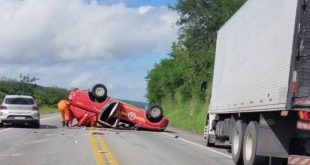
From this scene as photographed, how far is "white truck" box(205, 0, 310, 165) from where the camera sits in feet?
38.4

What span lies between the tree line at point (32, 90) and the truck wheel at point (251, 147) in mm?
70998

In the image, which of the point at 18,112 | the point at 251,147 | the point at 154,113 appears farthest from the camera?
the point at 154,113

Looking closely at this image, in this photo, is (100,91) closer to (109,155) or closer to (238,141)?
(109,155)

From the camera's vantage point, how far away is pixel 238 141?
15.4 metres

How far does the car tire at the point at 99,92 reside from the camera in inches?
1256

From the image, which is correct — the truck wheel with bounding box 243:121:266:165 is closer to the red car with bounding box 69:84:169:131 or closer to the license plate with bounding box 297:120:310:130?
the license plate with bounding box 297:120:310:130

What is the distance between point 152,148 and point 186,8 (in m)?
27.2

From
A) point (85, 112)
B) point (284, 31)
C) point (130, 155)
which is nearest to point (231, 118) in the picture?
point (130, 155)

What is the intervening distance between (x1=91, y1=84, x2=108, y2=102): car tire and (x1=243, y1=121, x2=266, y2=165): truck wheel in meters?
17.9

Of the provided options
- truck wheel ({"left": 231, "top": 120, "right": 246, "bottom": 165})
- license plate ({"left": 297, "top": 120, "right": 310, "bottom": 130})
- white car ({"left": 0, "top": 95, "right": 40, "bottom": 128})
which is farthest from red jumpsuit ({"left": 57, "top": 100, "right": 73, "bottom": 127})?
license plate ({"left": 297, "top": 120, "right": 310, "bottom": 130})

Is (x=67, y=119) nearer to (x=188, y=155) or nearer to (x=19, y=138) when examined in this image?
(x=19, y=138)

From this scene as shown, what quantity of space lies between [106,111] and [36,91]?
242ft

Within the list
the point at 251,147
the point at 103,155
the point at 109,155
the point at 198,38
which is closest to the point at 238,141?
the point at 251,147

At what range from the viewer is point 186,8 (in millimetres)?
45844
